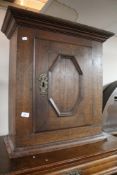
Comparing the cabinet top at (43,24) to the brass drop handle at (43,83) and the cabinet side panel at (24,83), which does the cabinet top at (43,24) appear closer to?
the cabinet side panel at (24,83)

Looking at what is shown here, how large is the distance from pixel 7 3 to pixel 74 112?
996 millimetres

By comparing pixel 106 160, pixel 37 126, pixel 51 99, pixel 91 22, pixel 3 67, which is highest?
pixel 91 22

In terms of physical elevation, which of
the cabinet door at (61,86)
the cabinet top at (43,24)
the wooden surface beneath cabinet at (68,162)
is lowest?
the wooden surface beneath cabinet at (68,162)

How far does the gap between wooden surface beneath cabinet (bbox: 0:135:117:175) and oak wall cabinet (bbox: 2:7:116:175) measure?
0.01m

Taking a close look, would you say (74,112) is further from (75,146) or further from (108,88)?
(108,88)

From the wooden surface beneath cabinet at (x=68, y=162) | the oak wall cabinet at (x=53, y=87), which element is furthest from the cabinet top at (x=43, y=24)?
the wooden surface beneath cabinet at (x=68, y=162)

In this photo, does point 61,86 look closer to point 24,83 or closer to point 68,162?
point 24,83

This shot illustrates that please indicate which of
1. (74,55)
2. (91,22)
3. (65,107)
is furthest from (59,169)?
(91,22)

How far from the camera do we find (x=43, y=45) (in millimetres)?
1098

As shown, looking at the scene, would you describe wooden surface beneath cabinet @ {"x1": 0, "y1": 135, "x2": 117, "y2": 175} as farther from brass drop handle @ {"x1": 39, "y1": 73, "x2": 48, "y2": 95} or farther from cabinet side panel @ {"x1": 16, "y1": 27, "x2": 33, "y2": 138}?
brass drop handle @ {"x1": 39, "y1": 73, "x2": 48, "y2": 95}

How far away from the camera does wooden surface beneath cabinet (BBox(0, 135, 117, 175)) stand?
863 millimetres

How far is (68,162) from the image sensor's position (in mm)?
959

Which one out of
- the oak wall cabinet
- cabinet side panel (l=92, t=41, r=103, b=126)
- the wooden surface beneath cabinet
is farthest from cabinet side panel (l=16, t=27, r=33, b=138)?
cabinet side panel (l=92, t=41, r=103, b=126)

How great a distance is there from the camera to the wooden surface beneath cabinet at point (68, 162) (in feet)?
2.83
